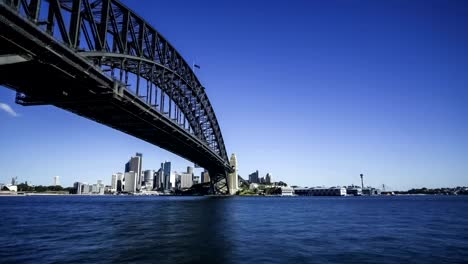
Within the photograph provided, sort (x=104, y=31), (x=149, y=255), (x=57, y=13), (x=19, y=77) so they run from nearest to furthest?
(x=149, y=255) < (x=57, y=13) < (x=19, y=77) < (x=104, y=31)

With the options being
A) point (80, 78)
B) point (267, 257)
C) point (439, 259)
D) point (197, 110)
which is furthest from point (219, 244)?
point (197, 110)

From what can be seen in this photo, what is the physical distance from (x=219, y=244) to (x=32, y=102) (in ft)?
92.9

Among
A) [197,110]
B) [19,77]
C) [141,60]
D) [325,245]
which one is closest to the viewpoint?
[325,245]

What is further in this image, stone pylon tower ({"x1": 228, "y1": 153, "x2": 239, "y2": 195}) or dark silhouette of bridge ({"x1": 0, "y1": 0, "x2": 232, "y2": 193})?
stone pylon tower ({"x1": 228, "y1": 153, "x2": 239, "y2": 195})

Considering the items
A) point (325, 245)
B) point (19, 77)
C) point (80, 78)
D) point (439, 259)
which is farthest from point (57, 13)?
point (439, 259)

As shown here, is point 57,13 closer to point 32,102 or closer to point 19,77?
point 19,77

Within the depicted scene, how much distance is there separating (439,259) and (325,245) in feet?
18.1

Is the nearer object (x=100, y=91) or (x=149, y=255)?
(x=149, y=255)

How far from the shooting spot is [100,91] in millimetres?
32500

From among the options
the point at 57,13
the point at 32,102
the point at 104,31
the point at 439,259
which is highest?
the point at 104,31

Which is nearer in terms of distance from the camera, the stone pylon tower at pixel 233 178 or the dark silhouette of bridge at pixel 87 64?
the dark silhouette of bridge at pixel 87 64

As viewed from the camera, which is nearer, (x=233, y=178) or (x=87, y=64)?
(x=87, y=64)

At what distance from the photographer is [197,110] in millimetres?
82562

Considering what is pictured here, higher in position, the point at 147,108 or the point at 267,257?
the point at 147,108
